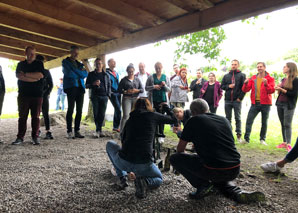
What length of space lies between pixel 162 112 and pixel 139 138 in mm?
1109

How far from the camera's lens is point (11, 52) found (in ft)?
25.9

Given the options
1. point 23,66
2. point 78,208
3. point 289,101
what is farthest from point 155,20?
point 78,208

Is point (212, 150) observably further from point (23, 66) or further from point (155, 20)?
point (23, 66)

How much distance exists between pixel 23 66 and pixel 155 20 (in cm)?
296

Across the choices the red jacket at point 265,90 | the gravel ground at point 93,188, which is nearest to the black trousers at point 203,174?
the gravel ground at point 93,188

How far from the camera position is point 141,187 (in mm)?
2271

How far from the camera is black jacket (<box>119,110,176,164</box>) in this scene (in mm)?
2328

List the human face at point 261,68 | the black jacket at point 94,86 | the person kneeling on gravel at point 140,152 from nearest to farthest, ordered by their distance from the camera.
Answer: the person kneeling on gravel at point 140,152 → the human face at point 261,68 → the black jacket at point 94,86

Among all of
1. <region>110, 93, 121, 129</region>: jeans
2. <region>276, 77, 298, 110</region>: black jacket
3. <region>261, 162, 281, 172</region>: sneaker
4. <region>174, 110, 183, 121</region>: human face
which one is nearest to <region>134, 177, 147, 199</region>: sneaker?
<region>174, 110, 183, 121</region>: human face

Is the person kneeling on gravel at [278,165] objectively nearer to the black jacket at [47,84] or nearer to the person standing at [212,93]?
the person standing at [212,93]

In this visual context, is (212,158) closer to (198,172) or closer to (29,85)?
(198,172)

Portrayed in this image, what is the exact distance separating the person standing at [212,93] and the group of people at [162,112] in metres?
0.03

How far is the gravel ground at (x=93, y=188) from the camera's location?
6.75 feet

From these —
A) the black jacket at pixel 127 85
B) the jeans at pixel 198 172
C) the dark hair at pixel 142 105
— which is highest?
the black jacket at pixel 127 85
